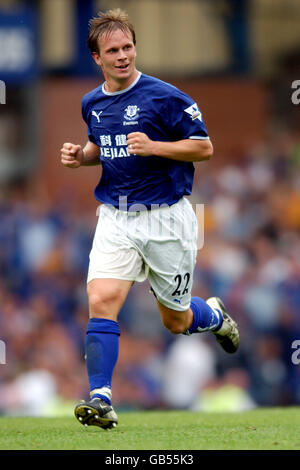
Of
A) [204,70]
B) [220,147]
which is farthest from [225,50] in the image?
[220,147]

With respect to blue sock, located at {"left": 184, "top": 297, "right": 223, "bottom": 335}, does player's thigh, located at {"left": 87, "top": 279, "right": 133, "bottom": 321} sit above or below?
above

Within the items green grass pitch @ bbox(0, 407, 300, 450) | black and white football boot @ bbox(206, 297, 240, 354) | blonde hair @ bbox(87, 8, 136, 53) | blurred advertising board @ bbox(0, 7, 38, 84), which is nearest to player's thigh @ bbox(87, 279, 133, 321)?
green grass pitch @ bbox(0, 407, 300, 450)

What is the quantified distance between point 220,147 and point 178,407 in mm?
6162

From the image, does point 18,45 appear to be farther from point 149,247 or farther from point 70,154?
point 149,247

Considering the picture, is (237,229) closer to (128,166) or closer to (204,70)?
(204,70)

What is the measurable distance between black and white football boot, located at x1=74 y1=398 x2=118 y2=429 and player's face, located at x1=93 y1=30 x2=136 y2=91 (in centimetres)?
183

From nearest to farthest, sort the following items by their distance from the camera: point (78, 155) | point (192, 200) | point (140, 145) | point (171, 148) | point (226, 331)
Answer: point (140, 145) → point (171, 148) → point (78, 155) → point (226, 331) → point (192, 200)

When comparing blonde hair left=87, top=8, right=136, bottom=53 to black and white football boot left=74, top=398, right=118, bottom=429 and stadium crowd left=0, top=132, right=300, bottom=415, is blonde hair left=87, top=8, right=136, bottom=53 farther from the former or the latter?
stadium crowd left=0, top=132, right=300, bottom=415

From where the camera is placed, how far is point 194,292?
11531 millimetres

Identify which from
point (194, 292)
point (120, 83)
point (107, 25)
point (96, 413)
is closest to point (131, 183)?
point (120, 83)

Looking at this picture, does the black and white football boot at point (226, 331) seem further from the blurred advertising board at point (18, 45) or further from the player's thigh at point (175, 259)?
the blurred advertising board at point (18, 45)

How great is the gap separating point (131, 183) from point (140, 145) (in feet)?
1.26

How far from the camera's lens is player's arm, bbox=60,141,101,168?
6.05 meters

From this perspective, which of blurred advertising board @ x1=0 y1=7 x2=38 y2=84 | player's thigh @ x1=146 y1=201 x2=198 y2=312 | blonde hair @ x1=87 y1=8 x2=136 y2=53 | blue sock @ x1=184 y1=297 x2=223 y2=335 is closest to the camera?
blonde hair @ x1=87 y1=8 x2=136 y2=53
